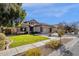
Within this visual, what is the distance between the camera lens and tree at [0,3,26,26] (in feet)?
17.3

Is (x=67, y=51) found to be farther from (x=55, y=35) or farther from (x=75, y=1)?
(x=75, y=1)

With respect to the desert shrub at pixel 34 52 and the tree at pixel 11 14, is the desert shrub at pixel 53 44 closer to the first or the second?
the desert shrub at pixel 34 52

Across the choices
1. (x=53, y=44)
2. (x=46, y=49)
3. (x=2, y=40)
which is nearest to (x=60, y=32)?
(x=53, y=44)

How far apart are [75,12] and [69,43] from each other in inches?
22.2

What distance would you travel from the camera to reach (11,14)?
5.36 m

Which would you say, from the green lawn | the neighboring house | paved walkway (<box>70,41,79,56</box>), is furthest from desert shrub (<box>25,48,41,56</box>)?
paved walkway (<box>70,41,79,56</box>)

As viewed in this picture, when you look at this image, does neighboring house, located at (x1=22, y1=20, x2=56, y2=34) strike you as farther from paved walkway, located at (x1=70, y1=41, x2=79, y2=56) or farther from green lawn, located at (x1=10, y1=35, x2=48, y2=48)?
paved walkway, located at (x1=70, y1=41, x2=79, y2=56)

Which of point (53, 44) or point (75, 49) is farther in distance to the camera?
point (53, 44)

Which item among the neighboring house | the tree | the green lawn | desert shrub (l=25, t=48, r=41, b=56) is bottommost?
desert shrub (l=25, t=48, r=41, b=56)

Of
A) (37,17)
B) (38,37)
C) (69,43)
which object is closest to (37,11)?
(37,17)

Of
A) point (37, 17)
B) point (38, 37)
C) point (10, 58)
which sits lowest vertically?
point (10, 58)

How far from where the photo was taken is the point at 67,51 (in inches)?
208

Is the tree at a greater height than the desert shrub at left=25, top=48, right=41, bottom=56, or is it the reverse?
the tree

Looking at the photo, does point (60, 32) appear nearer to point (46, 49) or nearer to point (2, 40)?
point (46, 49)
